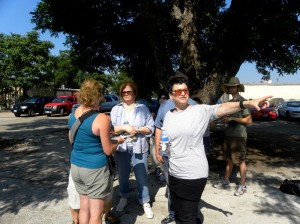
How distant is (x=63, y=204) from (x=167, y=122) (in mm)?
2556

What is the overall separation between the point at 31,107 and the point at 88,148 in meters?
24.2

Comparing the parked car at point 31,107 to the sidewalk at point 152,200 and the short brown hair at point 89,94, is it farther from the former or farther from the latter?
the short brown hair at point 89,94

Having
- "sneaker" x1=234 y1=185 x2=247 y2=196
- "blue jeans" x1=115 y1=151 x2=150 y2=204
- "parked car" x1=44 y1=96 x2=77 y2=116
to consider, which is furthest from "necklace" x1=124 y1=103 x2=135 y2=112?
"parked car" x1=44 y1=96 x2=77 y2=116

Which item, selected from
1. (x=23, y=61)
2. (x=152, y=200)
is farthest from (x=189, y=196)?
(x=23, y=61)

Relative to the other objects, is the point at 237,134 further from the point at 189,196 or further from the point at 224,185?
the point at 189,196

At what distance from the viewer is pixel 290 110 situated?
71.8ft

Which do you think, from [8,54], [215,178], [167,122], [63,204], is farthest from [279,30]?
[8,54]

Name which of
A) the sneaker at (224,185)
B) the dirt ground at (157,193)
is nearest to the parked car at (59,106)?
the dirt ground at (157,193)

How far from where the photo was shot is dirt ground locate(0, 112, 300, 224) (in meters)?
4.26

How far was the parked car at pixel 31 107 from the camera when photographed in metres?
24.6

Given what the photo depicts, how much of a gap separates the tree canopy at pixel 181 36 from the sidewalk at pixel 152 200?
2.69m

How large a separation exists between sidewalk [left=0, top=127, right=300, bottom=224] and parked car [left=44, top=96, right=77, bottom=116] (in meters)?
18.2

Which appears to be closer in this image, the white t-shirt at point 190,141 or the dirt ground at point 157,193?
the white t-shirt at point 190,141

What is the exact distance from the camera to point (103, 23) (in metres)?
10.2
